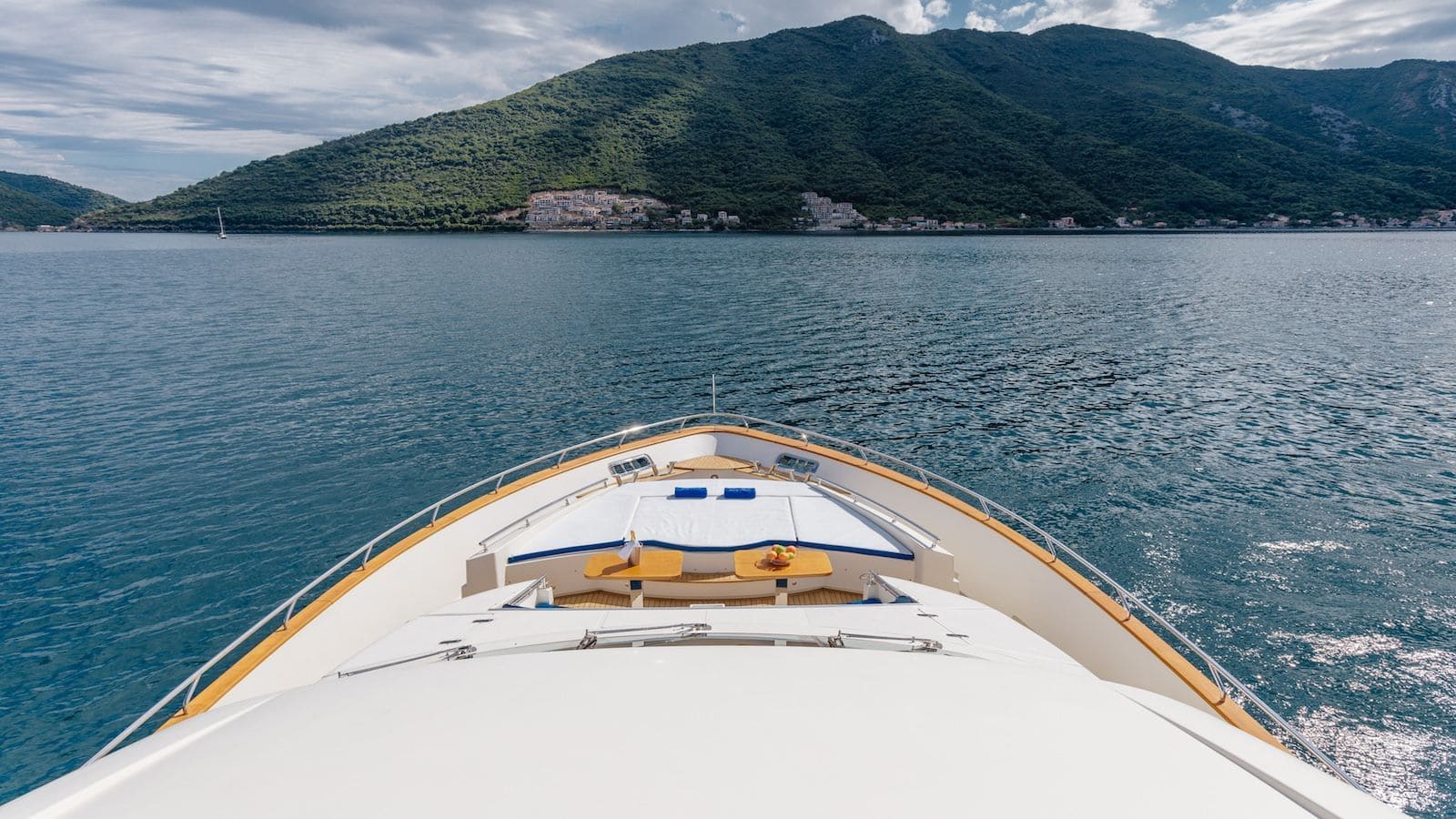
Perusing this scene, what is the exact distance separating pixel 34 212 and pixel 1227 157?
363m

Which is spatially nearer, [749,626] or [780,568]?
[749,626]

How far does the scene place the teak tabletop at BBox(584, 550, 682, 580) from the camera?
837 centimetres

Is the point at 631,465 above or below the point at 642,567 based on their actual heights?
above

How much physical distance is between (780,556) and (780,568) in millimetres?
179

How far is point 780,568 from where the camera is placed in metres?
8.44

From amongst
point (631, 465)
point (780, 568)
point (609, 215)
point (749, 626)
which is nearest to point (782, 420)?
point (631, 465)

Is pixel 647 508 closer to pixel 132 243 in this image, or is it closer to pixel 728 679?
pixel 728 679

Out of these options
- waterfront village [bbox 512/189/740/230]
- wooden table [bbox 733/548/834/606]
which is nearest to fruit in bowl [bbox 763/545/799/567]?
wooden table [bbox 733/548/834/606]

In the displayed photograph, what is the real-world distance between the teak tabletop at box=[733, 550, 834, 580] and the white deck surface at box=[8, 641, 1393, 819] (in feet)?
14.9

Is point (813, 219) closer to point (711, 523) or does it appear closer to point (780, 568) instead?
point (711, 523)

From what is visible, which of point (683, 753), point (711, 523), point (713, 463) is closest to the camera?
point (683, 753)

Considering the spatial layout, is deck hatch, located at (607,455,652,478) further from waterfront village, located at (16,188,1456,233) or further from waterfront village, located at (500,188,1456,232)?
waterfront village, located at (16,188,1456,233)

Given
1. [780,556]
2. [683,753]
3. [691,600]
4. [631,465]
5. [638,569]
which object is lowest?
[691,600]

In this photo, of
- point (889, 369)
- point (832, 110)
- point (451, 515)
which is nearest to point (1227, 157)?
point (832, 110)
